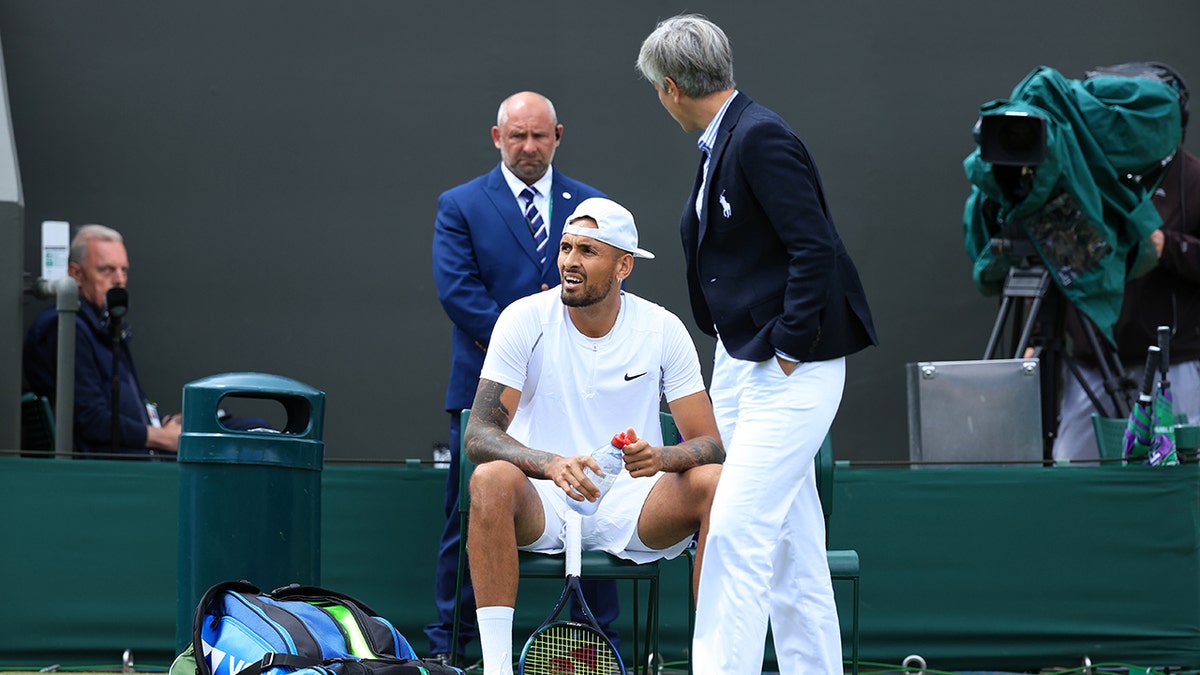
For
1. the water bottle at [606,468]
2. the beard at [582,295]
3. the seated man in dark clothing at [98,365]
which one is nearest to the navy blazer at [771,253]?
the water bottle at [606,468]

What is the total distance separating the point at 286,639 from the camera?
3615mm

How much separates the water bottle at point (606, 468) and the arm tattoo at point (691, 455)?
131 mm

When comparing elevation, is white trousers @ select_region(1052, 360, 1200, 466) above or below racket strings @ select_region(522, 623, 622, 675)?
above

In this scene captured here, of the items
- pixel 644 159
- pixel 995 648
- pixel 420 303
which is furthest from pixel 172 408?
pixel 995 648

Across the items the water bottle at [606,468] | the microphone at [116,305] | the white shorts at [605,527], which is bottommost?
the white shorts at [605,527]

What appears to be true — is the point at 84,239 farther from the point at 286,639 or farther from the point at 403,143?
the point at 286,639

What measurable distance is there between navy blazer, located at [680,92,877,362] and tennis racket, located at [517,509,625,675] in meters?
0.84

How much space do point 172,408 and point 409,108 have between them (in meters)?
1.71

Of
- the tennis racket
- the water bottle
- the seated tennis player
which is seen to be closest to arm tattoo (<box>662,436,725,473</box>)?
the seated tennis player

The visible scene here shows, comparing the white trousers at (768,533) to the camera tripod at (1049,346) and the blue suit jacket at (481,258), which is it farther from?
the camera tripod at (1049,346)

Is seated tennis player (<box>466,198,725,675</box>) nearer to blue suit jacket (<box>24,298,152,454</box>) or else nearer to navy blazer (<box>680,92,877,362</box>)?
navy blazer (<box>680,92,877,362</box>)

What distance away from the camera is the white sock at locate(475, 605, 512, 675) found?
4074 millimetres

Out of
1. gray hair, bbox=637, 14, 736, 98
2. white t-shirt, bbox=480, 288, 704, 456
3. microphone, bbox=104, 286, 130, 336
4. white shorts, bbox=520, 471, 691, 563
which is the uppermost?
gray hair, bbox=637, 14, 736, 98

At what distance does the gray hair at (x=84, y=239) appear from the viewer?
6309mm
